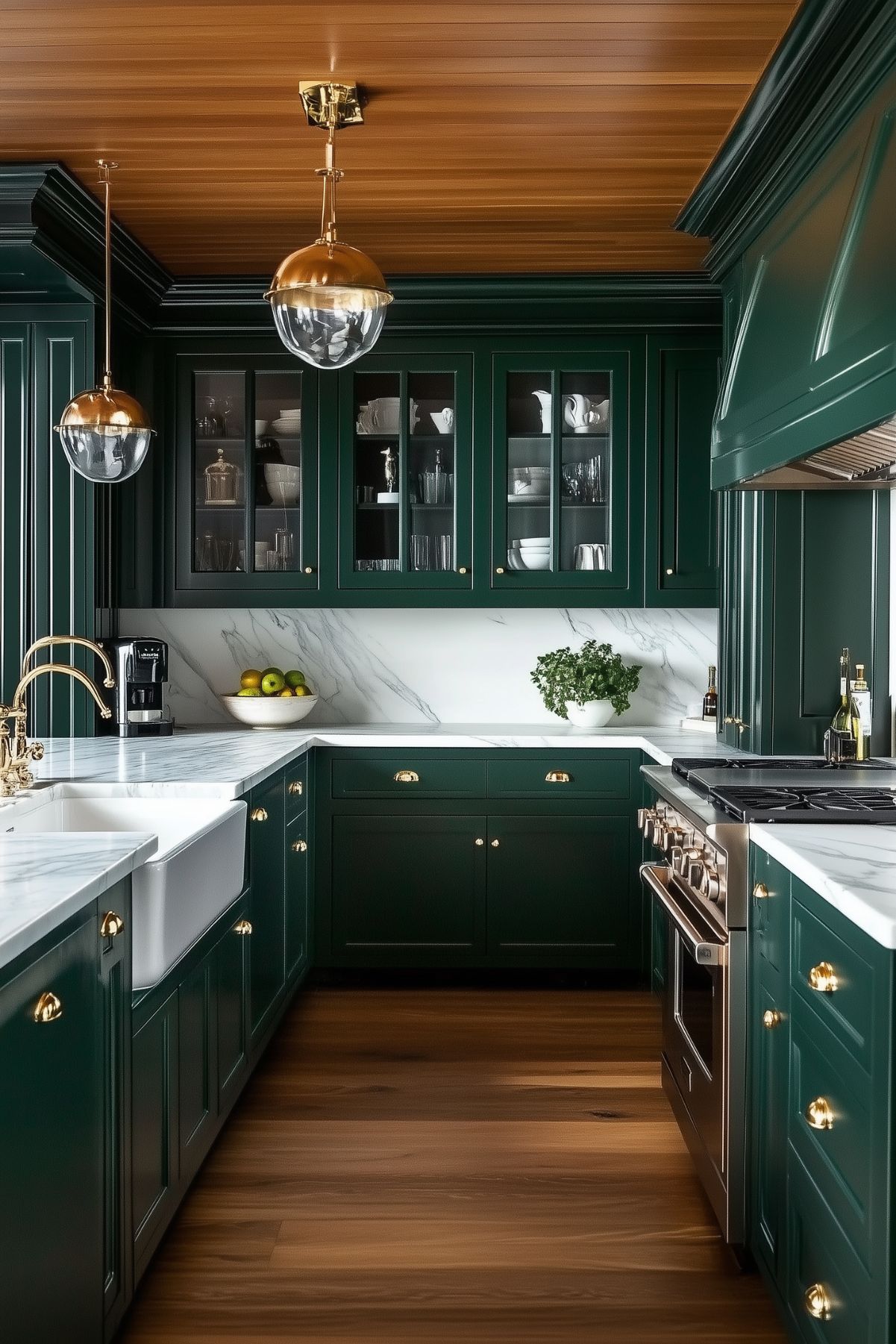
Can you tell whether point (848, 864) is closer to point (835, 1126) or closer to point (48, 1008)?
point (835, 1126)

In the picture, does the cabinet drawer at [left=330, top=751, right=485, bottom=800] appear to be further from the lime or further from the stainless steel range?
the stainless steel range

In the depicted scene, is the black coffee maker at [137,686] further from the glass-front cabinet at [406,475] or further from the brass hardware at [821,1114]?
the brass hardware at [821,1114]

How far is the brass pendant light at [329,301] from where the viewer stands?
2.28m

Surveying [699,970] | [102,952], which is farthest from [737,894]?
[102,952]

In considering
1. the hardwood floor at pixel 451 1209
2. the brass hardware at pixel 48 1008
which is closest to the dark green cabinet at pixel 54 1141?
the brass hardware at pixel 48 1008

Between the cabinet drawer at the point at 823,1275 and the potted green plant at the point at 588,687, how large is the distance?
2398 mm

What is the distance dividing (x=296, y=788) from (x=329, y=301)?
1752mm

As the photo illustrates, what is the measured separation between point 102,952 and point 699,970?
4.33 feet

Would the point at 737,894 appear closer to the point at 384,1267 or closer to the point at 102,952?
the point at 384,1267

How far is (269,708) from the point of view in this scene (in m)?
4.15

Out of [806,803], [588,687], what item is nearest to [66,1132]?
[806,803]

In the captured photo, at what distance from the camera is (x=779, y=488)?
3035mm

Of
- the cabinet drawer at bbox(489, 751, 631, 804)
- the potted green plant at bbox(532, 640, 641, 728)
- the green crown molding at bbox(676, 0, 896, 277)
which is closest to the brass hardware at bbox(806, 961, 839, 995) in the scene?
the green crown molding at bbox(676, 0, 896, 277)

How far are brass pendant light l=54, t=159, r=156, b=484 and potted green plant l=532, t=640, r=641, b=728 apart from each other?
73.9 inches
